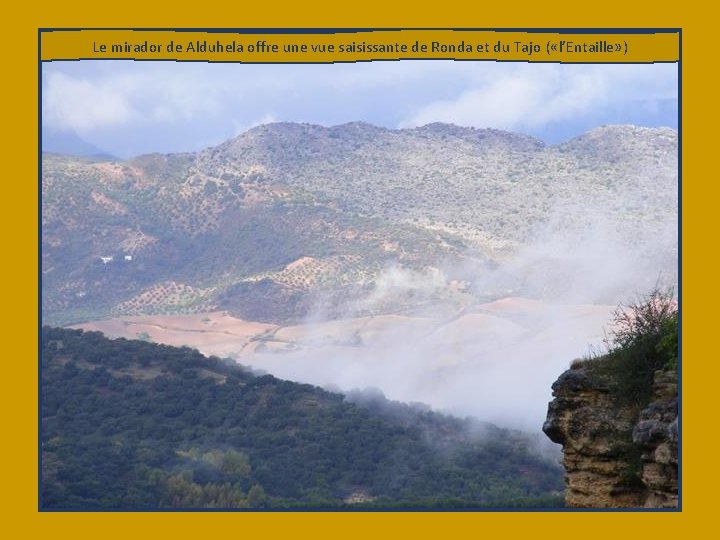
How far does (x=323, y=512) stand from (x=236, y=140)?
5231cm

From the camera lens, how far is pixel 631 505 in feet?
52.5

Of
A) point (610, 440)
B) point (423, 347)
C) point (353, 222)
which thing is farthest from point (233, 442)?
point (610, 440)

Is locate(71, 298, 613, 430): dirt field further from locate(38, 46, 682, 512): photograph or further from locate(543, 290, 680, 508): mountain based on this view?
locate(543, 290, 680, 508): mountain

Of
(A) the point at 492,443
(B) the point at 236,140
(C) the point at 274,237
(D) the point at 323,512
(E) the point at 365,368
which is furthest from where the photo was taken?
(B) the point at 236,140

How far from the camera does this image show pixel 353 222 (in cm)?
5656

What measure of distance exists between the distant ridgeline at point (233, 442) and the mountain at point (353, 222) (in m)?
3.77

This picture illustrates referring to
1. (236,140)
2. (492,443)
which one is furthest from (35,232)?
(236,140)

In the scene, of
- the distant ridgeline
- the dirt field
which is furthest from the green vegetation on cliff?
the dirt field

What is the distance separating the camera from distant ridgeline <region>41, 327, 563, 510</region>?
31.3m

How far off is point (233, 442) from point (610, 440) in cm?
2230

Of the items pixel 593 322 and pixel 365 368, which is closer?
pixel 593 322

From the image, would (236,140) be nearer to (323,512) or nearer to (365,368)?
(365,368)

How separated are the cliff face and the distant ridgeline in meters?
12.0

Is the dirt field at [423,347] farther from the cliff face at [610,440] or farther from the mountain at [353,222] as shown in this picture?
the cliff face at [610,440]
